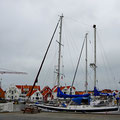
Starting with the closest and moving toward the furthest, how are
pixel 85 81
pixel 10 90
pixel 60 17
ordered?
pixel 60 17, pixel 85 81, pixel 10 90

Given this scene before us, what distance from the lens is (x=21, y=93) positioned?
332 feet

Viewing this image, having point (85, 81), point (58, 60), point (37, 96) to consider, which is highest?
point (58, 60)

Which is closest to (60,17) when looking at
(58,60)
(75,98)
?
(58,60)

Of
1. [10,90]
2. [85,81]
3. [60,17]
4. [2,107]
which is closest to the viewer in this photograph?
[2,107]

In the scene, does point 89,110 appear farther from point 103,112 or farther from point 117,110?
point 117,110

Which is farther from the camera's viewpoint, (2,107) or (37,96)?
(37,96)

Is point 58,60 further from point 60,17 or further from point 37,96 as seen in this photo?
point 37,96

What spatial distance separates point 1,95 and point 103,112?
246 ft

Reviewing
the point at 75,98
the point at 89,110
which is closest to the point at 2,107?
the point at 75,98

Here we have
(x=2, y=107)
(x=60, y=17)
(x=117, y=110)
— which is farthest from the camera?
(x=60, y=17)

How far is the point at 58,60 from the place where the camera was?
96.9 ft

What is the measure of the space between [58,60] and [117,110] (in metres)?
12.3

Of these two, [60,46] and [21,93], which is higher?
[60,46]

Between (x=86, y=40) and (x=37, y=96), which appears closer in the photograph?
(x=86, y=40)
